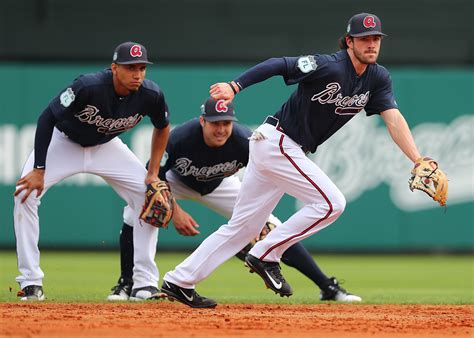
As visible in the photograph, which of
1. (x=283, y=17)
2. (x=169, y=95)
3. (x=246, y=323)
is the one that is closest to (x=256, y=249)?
(x=246, y=323)

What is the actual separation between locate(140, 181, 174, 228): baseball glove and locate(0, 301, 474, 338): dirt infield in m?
0.58

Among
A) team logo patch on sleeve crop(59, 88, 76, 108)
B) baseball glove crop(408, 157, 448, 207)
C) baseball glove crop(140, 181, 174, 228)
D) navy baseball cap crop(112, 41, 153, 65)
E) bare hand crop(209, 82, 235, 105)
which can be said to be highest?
navy baseball cap crop(112, 41, 153, 65)

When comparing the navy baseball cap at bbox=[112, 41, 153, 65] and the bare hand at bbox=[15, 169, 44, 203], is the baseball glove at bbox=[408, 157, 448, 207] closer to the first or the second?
the navy baseball cap at bbox=[112, 41, 153, 65]

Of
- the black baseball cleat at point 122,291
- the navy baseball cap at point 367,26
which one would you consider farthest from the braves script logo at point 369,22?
the black baseball cleat at point 122,291

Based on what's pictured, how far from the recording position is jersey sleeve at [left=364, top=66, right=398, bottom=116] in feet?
A: 21.1

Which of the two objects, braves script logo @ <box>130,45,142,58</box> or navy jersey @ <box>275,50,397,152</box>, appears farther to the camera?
braves script logo @ <box>130,45,142,58</box>

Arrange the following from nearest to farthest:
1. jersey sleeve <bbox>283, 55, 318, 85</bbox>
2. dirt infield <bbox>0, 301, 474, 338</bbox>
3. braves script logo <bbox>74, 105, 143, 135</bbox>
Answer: dirt infield <bbox>0, 301, 474, 338</bbox> → jersey sleeve <bbox>283, 55, 318, 85</bbox> → braves script logo <bbox>74, 105, 143, 135</bbox>

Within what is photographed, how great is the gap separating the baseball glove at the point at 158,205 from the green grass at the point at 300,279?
70 cm

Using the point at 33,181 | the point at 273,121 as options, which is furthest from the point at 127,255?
the point at 273,121

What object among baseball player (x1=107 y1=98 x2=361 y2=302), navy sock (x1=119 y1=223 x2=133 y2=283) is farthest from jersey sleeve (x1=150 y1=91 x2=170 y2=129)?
navy sock (x1=119 y1=223 x2=133 y2=283)

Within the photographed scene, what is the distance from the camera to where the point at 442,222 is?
43.1 ft

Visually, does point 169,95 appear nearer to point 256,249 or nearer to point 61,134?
point 61,134

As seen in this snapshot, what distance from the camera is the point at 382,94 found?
6.47 meters

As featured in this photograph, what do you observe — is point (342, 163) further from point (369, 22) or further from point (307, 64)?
point (307, 64)
